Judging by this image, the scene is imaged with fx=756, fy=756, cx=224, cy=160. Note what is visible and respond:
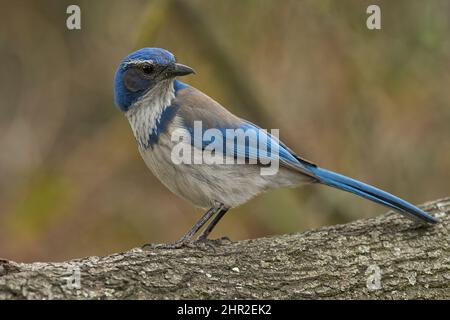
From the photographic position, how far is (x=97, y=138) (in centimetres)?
991

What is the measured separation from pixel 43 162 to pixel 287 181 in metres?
4.49

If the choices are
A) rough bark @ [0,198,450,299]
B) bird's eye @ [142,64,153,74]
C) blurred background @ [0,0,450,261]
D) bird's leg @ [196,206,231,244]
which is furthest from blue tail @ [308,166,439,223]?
blurred background @ [0,0,450,261]

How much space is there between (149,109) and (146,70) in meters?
0.34

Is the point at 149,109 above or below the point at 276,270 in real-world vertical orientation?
above

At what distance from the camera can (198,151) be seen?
6.23 m

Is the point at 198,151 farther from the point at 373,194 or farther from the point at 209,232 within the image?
the point at 373,194

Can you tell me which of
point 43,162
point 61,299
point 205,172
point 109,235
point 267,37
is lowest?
point 61,299

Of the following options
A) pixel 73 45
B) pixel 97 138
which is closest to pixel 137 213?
pixel 97 138

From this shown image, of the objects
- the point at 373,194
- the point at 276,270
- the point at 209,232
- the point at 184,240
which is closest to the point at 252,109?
the point at 209,232

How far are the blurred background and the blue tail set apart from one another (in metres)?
2.18

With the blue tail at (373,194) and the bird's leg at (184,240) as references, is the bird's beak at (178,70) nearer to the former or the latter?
the bird's leg at (184,240)

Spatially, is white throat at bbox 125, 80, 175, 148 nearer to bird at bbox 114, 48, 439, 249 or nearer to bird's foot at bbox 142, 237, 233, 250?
bird at bbox 114, 48, 439, 249
